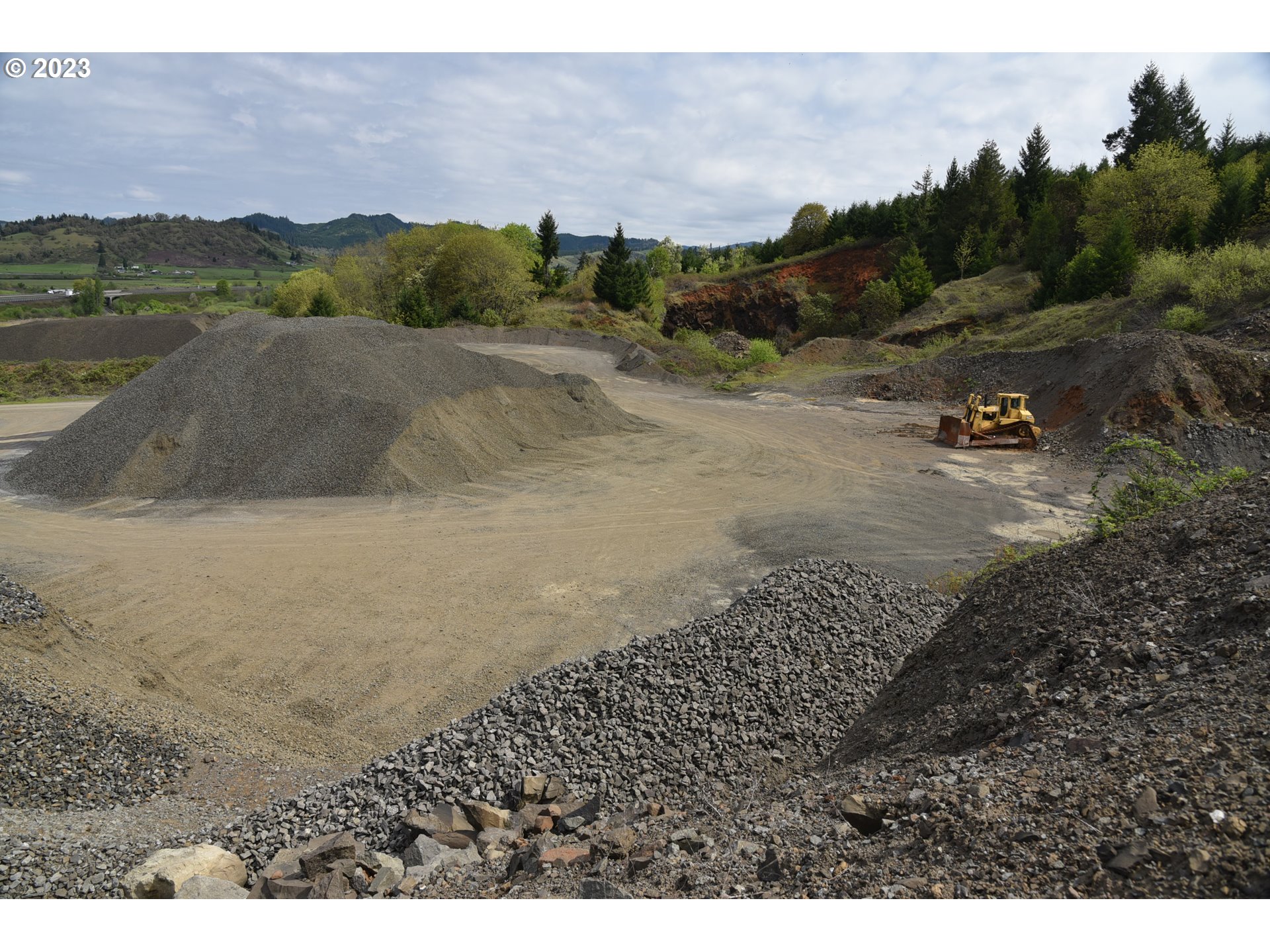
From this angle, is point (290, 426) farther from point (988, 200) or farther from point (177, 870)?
point (988, 200)

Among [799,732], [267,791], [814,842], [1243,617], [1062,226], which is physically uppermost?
[1062,226]

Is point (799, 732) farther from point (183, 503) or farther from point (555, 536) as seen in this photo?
point (183, 503)

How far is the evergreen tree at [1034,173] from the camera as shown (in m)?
48.3

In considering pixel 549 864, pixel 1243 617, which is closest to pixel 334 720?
pixel 549 864

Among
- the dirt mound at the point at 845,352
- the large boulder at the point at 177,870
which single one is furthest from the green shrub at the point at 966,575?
the dirt mound at the point at 845,352

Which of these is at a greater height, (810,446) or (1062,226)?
(1062,226)

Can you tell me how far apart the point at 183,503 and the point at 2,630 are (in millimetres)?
7442

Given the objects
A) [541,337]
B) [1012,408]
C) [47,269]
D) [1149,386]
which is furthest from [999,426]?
[47,269]

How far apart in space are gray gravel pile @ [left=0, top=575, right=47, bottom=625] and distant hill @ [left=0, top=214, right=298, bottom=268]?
3855 inches

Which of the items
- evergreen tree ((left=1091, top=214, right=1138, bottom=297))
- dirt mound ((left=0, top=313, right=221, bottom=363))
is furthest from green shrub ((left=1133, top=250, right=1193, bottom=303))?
dirt mound ((left=0, top=313, right=221, bottom=363))

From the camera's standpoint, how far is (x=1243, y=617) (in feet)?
14.6

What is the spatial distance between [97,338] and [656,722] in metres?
39.6

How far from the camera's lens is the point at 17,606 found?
751 centimetres

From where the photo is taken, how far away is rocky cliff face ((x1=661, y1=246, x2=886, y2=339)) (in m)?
52.0
